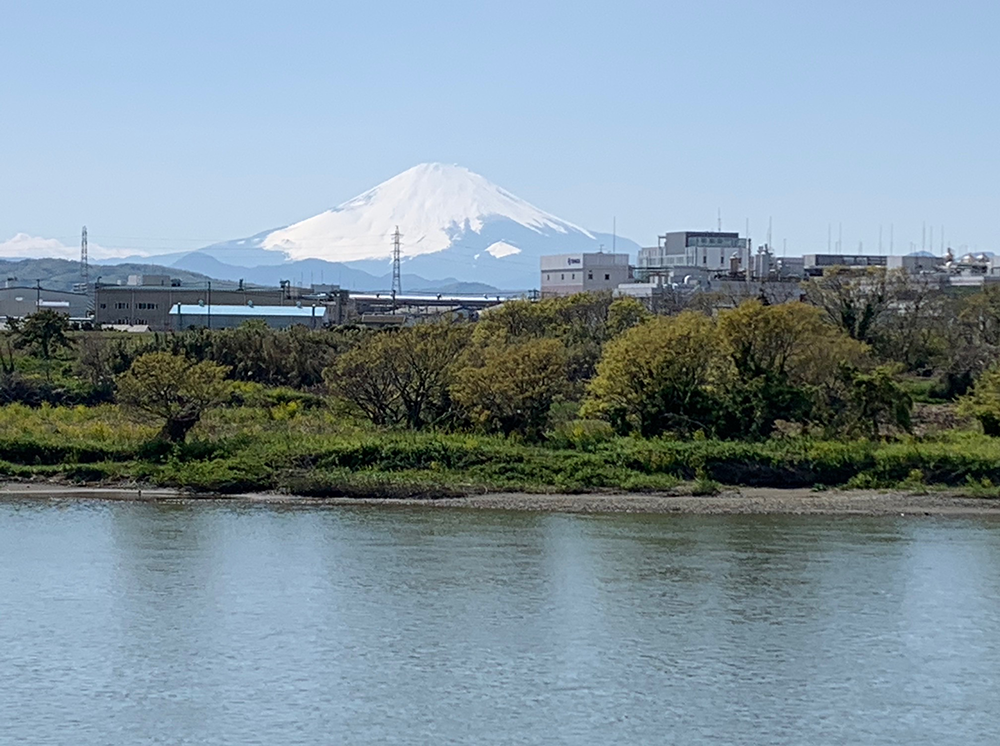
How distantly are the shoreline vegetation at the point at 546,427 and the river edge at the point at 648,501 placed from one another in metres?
0.13

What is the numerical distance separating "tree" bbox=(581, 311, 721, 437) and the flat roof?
3296 cm

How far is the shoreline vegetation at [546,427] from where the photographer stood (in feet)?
97.9

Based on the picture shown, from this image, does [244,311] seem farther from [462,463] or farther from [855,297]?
[462,463]

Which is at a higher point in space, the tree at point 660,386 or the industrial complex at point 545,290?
the industrial complex at point 545,290

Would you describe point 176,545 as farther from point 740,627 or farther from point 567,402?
point 567,402

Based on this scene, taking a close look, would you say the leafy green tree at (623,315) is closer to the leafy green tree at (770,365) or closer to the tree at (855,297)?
the tree at (855,297)

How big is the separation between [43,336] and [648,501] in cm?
2549

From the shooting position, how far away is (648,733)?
1480 centimetres

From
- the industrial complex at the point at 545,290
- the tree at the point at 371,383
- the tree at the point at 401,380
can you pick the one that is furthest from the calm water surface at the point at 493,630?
the industrial complex at the point at 545,290

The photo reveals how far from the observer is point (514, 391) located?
106 ft

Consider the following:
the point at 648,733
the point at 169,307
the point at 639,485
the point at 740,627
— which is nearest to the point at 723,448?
the point at 639,485

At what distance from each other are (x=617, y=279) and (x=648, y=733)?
7314 centimetres

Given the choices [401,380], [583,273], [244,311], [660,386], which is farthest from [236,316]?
[660,386]

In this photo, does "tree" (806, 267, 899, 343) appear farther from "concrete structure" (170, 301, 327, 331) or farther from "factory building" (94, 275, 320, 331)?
"factory building" (94, 275, 320, 331)
